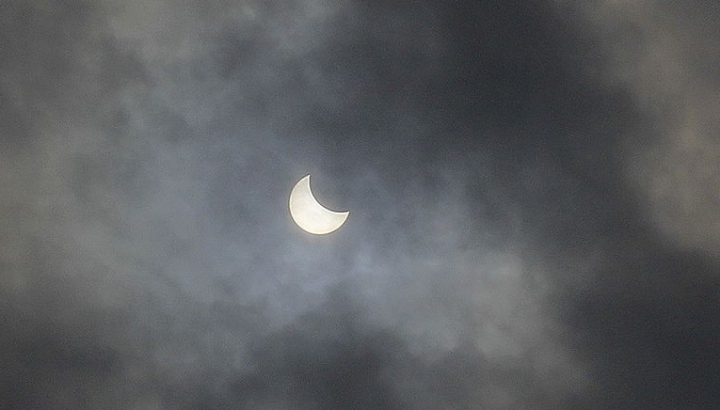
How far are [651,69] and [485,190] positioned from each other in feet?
21.2

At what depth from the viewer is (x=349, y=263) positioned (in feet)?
77.1

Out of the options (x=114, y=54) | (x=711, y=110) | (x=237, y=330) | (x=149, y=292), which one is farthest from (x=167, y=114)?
(x=711, y=110)

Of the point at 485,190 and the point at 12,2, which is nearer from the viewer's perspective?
the point at 12,2

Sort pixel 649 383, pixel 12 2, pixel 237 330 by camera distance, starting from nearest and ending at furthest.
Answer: pixel 12 2 < pixel 237 330 < pixel 649 383

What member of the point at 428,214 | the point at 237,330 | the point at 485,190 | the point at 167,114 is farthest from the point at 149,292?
the point at 485,190

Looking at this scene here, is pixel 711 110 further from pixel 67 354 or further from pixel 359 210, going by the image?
pixel 67 354

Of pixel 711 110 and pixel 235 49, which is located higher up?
pixel 235 49

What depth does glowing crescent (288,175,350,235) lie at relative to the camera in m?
22.9

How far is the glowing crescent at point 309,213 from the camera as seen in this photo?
22.9 meters

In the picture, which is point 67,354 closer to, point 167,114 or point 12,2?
point 167,114

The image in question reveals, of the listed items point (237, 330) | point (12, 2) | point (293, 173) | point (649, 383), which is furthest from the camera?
point (649, 383)

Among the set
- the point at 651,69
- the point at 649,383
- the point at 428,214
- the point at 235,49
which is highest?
the point at 235,49

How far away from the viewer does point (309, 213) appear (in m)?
22.9

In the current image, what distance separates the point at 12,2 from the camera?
21.0 meters
